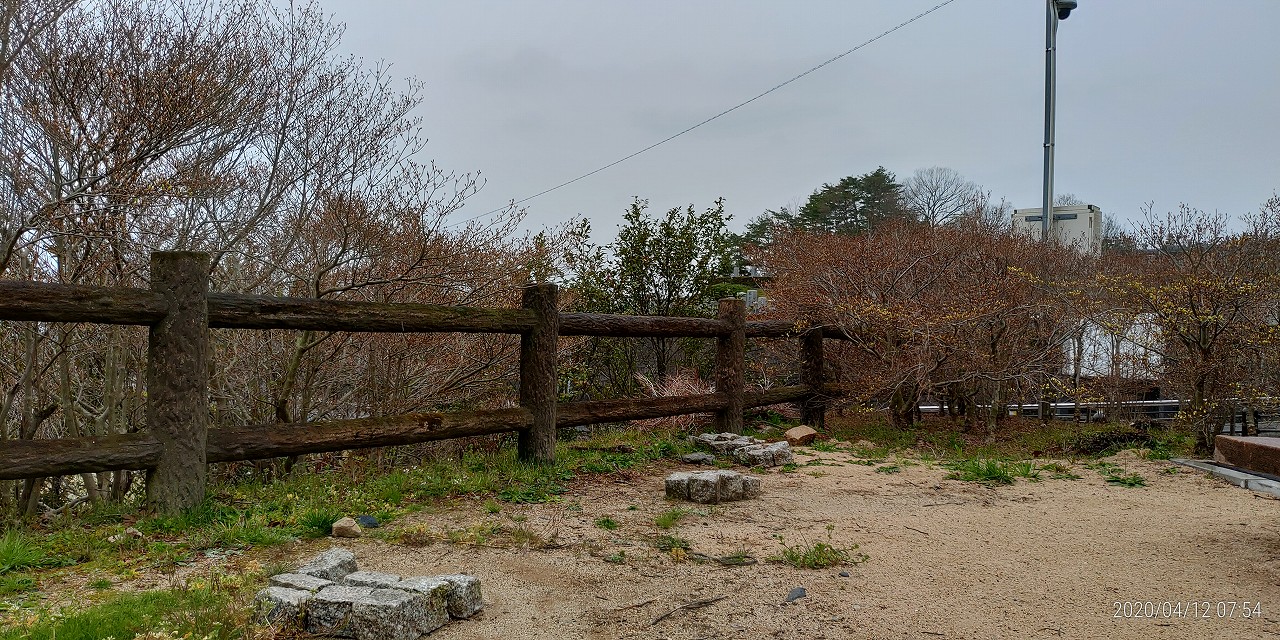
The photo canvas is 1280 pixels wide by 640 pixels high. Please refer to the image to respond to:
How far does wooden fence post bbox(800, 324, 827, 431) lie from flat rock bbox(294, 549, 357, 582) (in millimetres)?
6993

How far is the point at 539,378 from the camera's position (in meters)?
6.43

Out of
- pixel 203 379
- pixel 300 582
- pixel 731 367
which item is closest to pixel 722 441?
Answer: pixel 731 367

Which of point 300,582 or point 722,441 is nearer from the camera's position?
point 300,582

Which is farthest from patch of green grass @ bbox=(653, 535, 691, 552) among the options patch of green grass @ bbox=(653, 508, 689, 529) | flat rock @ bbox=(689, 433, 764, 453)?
flat rock @ bbox=(689, 433, 764, 453)

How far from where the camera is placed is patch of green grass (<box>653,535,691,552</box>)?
421 centimetres

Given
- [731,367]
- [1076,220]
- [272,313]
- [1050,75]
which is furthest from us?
[1076,220]

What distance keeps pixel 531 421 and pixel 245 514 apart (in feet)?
7.53

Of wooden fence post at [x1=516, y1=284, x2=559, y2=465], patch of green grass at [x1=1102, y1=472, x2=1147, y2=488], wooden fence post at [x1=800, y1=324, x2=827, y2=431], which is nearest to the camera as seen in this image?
patch of green grass at [x1=1102, y1=472, x2=1147, y2=488]

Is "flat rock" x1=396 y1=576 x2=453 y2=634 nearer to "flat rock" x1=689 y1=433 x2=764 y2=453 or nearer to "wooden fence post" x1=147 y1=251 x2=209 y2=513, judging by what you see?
"wooden fence post" x1=147 y1=251 x2=209 y2=513

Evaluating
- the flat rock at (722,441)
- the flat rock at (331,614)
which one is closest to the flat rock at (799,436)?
the flat rock at (722,441)

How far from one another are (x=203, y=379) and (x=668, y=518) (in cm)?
271

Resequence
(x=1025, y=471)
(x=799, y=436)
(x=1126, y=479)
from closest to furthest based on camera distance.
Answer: (x=1126, y=479) < (x=1025, y=471) < (x=799, y=436)

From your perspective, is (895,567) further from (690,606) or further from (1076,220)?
(1076,220)

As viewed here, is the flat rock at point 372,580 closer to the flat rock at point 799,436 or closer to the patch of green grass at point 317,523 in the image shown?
the patch of green grass at point 317,523
